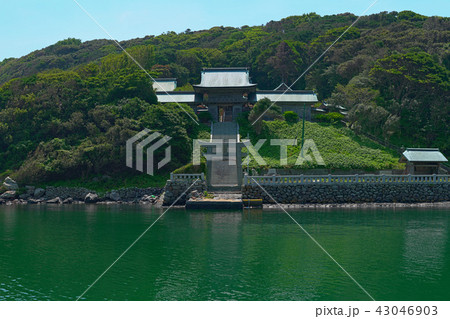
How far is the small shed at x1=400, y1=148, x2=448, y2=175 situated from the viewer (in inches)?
1515

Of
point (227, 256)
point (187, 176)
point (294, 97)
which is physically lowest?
point (227, 256)

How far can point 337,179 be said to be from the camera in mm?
37375

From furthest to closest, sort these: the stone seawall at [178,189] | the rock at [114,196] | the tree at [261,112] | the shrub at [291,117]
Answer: the shrub at [291,117] < the tree at [261,112] < the rock at [114,196] < the stone seawall at [178,189]

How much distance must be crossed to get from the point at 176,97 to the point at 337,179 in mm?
25909

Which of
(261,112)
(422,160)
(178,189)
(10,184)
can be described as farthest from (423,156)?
(10,184)

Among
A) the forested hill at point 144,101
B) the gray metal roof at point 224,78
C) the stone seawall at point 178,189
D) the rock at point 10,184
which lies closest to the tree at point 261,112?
the gray metal roof at point 224,78

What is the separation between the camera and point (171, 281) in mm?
18156

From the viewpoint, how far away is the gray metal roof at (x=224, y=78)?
179ft

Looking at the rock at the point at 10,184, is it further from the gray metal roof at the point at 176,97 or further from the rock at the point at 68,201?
the gray metal roof at the point at 176,97

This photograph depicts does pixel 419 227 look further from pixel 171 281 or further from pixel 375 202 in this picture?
pixel 171 281

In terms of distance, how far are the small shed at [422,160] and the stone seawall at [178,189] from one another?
17500 mm

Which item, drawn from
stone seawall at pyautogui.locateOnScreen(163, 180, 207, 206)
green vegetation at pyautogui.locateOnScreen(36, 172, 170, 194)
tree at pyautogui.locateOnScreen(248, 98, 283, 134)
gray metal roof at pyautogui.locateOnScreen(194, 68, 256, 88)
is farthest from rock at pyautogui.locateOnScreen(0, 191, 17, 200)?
tree at pyautogui.locateOnScreen(248, 98, 283, 134)

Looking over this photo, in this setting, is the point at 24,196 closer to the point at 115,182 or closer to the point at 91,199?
the point at 91,199

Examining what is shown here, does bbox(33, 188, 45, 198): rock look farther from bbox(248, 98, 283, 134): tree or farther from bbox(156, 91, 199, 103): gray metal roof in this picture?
bbox(248, 98, 283, 134): tree
